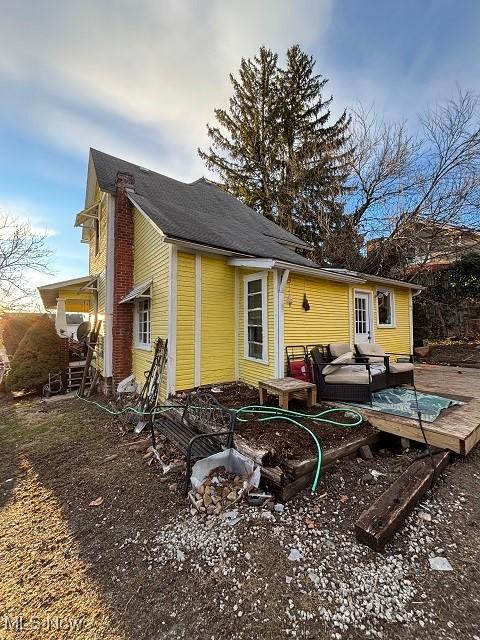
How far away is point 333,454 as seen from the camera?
11.4 ft

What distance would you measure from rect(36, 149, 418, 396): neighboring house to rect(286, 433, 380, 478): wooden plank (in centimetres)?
220

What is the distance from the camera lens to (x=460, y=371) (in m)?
8.60

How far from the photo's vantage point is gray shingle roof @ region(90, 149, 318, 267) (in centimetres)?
652

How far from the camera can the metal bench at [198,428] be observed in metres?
3.41

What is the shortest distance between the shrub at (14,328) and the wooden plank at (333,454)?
493 inches

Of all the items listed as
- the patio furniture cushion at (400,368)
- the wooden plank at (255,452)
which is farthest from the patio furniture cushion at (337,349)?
the wooden plank at (255,452)

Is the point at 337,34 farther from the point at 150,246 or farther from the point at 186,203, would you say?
the point at 150,246

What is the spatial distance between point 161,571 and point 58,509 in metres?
1.73

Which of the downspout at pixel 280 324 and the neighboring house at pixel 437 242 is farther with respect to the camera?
the neighboring house at pixel 437 242

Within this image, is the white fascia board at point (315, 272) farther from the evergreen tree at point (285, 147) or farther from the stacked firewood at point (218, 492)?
the evergreen tree at point (285, 147)

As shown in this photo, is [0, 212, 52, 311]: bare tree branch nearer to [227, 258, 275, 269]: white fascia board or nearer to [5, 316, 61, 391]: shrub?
[5, 316, 61, 391]: shrub

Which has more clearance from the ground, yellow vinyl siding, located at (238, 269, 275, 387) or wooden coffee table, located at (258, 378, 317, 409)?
yellow vinyl siding, located at (238, 269, 275, 387)

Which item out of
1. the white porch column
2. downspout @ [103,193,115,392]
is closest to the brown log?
downspout @ [103,193,115,392]

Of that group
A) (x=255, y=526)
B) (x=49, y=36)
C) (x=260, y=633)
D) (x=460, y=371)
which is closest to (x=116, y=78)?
(x=49, y=36)
